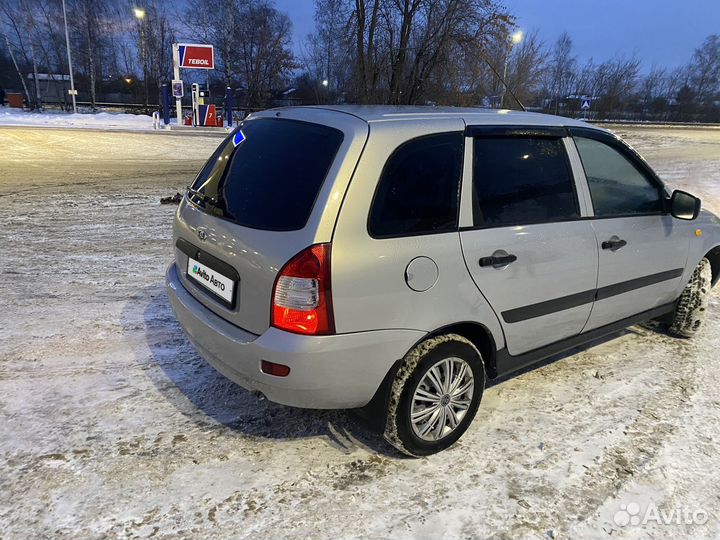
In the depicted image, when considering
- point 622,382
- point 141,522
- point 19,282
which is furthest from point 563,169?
point 19,282

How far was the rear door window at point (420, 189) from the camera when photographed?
252cm

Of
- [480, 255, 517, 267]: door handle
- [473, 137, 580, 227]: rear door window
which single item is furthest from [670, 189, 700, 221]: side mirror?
[480, 255, 517, 267]: door handle

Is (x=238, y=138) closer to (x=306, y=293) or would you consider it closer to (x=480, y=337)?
(x=306, y=293)

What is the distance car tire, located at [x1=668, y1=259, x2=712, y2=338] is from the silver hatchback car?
1165 millimetres

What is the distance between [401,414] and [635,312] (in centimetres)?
226

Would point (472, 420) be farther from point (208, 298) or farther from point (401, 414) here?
point (208, 298)

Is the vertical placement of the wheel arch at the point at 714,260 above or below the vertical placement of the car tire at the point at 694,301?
above

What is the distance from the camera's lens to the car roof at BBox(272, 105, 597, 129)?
109 inches

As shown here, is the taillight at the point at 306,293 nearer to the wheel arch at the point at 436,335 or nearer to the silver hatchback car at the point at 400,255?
the silver hatchback car at the point at 400,255

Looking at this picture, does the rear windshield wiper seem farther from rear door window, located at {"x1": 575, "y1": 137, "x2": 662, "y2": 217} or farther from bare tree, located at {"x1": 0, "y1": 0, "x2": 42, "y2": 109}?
bare tree, located at {"x1": 0, "y1": 0, "x2": 42, "y2": 109}

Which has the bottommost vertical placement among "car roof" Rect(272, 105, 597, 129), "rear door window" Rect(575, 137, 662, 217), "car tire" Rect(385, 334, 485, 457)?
"car tire" Rect(385, 334, 485, 457)

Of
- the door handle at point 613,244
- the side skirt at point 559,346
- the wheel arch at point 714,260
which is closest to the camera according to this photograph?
the side skirt at point 559,346

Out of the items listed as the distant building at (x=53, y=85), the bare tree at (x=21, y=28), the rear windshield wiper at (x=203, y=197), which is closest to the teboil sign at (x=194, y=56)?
the bare tree at (x=21, y=28)

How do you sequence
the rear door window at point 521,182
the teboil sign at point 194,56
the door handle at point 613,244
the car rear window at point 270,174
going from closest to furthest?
the car rear window at point 270,174, the rear door window at point 521,182, the door handle at point 613,244, the teboil sign at point 194,56
